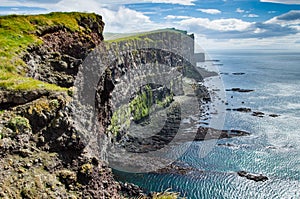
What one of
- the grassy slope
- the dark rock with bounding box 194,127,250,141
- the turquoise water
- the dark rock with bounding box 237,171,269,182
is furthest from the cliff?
the dark rock with bounding box 194,127,250,141

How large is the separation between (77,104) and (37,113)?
4.64 metres

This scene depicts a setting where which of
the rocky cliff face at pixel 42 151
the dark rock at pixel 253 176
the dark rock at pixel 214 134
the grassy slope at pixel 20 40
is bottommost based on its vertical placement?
the dark rock at pixel 253 176

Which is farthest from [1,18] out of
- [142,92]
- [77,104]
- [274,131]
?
[274,131]

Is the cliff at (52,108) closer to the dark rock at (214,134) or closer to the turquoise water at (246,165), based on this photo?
the turquoise water at (246,165)

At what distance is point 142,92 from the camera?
88.8m

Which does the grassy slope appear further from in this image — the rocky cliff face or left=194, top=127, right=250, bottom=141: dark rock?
left=194, top=127, right=250, bottom=141: dark rock

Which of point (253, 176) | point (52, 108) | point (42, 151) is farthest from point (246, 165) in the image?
point (42, 151)

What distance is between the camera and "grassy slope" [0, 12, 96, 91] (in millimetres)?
18731

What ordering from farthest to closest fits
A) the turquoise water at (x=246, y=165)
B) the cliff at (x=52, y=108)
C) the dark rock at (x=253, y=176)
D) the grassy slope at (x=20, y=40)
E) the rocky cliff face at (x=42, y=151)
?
the dark rock at (x=253, y=176) → the turquoise water at (x=246, y=165) → the grassy slope at (x=20, y=40) → the cliff at (x=52, y=108) → the rocky cliff face at (x=42, y=151)

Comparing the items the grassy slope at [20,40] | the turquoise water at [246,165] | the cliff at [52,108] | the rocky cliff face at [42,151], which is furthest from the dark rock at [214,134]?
the rocky cliff face at [42,151]

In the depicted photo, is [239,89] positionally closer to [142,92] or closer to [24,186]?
[142,92]

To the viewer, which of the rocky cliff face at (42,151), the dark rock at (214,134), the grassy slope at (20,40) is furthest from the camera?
the dark rock at (214,134)

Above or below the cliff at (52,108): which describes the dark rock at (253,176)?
below

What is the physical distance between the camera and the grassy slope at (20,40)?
18.7 meters
